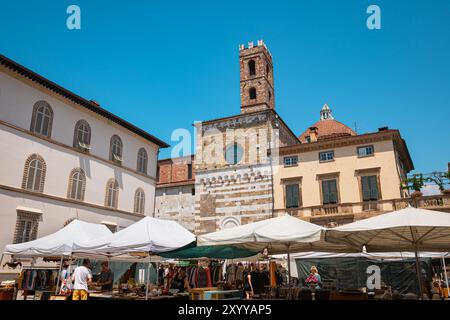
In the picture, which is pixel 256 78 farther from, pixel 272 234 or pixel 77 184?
pixel 272 234

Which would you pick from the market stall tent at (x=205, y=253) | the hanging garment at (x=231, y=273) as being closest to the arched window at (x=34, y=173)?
the hanging garment at (x=231, y=273)

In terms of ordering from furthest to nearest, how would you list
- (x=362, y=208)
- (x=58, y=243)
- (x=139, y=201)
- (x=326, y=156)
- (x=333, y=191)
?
(x=326, y=156)
(x=139, y=201)
(x=333, y=191)
(x=362, y=208)
(x=58, y=243)

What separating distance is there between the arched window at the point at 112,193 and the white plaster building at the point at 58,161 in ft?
0.20

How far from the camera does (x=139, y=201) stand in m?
24.1

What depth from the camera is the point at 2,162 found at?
15656mm

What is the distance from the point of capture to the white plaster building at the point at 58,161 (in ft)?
52.8

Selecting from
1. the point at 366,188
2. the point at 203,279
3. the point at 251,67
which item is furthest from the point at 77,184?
the point at 251,67

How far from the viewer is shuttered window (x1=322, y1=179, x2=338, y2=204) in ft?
77.0

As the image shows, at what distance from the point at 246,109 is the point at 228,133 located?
3668 millimetres

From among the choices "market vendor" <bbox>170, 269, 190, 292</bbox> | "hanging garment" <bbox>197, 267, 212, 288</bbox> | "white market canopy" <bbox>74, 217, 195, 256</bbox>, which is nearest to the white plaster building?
"white market canopy" <bbox>74, 217, 195, 256</bbox>

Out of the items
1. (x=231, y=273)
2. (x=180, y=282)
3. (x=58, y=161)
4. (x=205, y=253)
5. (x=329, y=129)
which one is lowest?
(x=180, y=282)

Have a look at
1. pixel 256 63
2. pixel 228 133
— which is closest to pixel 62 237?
pixel 228 133

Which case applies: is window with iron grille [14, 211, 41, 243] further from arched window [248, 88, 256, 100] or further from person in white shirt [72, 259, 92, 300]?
arched window [248, 88, 256, 100]

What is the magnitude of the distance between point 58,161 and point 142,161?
7.19 metres
